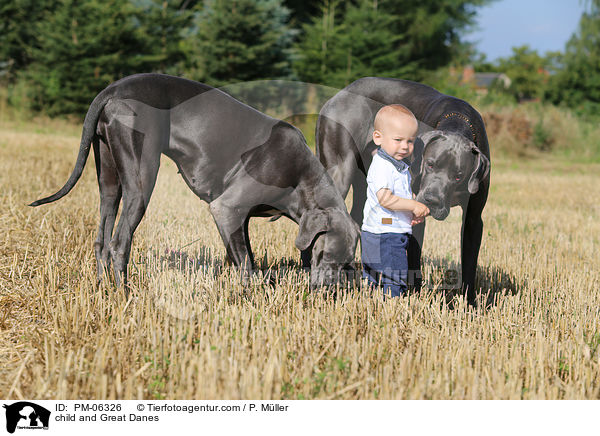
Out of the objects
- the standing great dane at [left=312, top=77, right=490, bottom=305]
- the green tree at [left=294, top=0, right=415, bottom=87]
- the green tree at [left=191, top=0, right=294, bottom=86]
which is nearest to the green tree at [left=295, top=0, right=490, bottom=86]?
the green tree at [left=294, top=0, right=415, bottom=87]

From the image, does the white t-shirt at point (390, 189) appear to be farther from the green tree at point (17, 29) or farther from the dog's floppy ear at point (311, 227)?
Answer: the green tree at point (17, 29)

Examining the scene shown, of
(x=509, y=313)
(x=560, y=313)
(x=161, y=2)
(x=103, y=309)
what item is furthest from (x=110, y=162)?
(x=161, y=2)

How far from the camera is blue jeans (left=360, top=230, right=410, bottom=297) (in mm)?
3924

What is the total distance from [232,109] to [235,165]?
45 cm

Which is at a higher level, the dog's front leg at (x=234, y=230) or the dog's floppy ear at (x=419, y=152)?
the dog's floppy ear at (x=419, y=152)

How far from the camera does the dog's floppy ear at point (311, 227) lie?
3895 millimetres

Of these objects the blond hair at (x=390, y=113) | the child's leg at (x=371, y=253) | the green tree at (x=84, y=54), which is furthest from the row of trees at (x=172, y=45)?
the child's leg at (x=371, y=253)

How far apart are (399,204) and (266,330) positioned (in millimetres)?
1327

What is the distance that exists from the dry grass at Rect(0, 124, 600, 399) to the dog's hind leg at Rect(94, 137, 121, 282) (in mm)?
190

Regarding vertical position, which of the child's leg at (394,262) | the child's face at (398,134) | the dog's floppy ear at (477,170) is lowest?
the child's leg at (394,262)

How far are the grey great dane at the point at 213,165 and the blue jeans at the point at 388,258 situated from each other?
0.14 meters

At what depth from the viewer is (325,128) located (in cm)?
502

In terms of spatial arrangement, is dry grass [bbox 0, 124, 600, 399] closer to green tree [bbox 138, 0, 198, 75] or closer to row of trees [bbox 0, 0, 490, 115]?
row of trees [bbox 0, 0, 490, 115]
